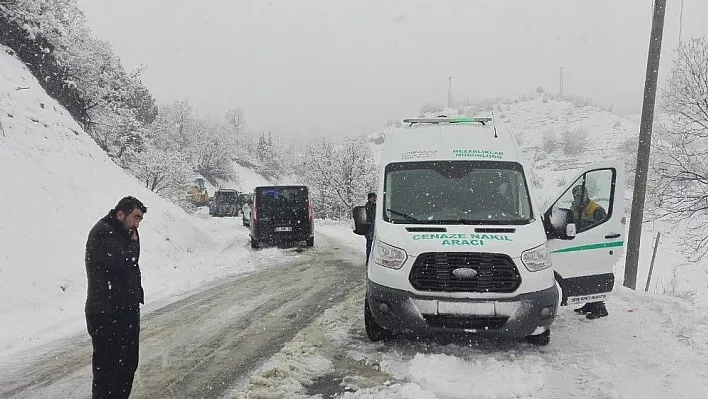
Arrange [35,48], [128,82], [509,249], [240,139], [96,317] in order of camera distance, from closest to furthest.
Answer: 1. [96,317]
2. [509,249]
3. [35,48]
4. [128,82]
5. [240,139]

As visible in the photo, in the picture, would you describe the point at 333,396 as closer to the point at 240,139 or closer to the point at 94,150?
the point at 94,150

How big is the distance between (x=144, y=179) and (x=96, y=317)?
42.1 metres

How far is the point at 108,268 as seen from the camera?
12.2 feet

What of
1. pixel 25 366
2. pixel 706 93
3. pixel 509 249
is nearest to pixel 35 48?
pixel 25 366

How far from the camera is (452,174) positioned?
251 inches

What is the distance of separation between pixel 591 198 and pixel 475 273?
2.59 meters

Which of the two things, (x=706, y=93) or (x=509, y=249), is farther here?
(x=706, y=93)

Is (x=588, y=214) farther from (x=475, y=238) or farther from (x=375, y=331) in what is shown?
(x=375, y=331)

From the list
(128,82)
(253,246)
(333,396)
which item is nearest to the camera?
(333,396)

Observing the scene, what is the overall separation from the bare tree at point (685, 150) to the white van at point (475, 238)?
11.5 metres

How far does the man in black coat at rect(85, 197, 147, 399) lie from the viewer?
12.1ft

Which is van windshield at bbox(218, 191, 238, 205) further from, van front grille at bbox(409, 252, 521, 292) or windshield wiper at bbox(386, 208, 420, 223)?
van front grille at bbox(409, 252, 521, 292)

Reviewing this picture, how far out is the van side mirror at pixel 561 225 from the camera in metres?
5.98

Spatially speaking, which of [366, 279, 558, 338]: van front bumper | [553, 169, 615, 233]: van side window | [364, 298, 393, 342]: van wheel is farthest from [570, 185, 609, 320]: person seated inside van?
[364, 298, 393, 342]: van wheel
